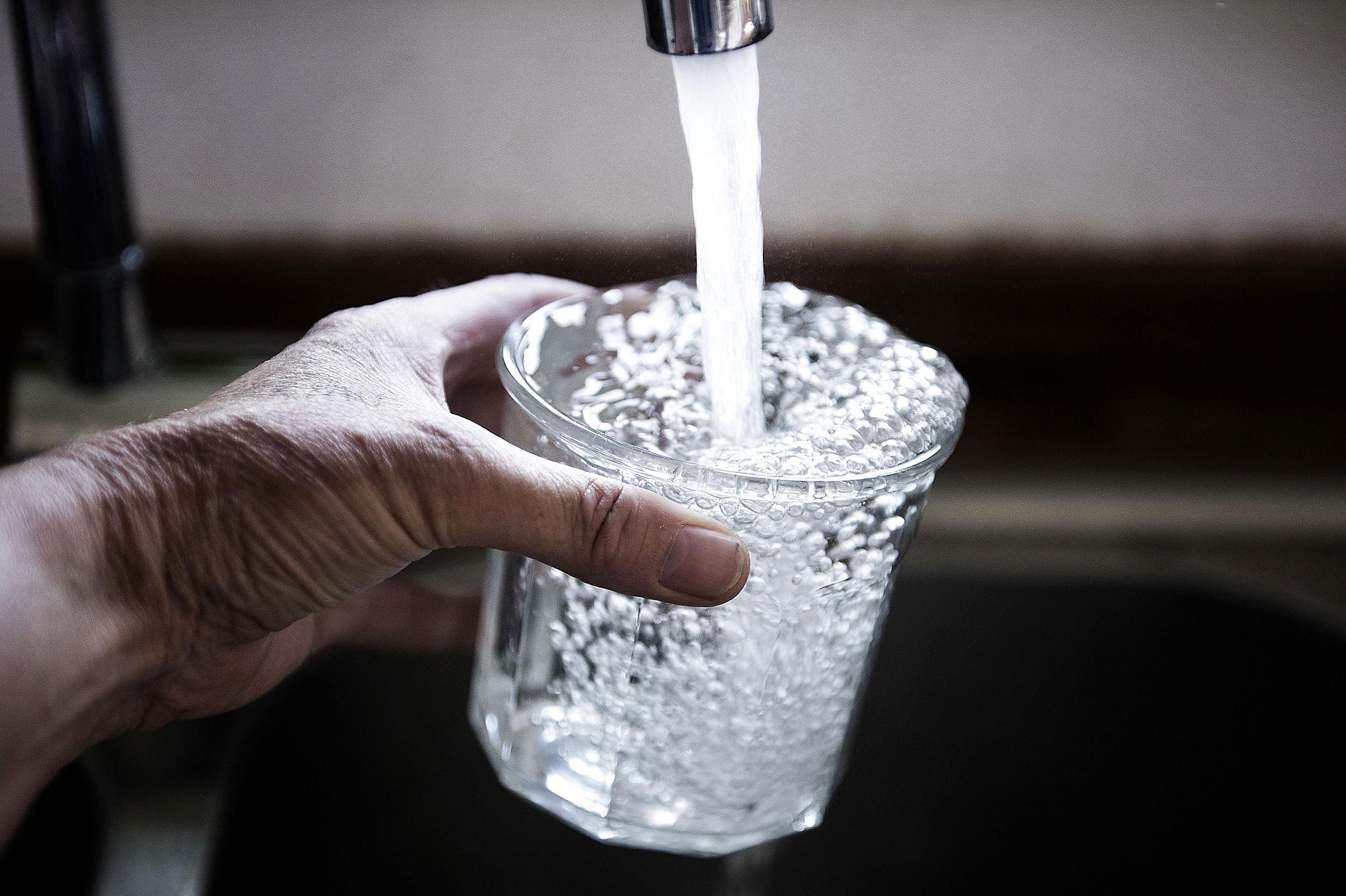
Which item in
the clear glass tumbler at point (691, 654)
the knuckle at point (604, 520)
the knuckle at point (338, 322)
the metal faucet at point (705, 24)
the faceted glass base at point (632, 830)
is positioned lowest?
the faceted glass base at point (632, 830)

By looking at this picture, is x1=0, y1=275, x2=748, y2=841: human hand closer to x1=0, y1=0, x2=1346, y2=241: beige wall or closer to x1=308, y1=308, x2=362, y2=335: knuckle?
x1=308, y1=308, x2=362, y2=335: knuckle

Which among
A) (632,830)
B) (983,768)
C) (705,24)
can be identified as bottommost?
(983,768)

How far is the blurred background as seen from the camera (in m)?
0.70

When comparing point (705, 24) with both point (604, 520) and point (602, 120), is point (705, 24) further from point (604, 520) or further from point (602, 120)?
point (602, 120)

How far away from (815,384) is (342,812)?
41cm

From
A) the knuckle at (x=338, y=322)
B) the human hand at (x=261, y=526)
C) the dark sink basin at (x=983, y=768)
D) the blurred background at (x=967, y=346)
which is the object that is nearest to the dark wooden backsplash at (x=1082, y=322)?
the blurred background at (x=967, y=346)

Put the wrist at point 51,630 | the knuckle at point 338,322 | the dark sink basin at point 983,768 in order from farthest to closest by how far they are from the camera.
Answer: the dark sink basin at point 983,768 → the knuckle at point 338,322 → the wrist at point 51,630

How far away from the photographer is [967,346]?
30.5 inches

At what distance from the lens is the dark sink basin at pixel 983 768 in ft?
2.27

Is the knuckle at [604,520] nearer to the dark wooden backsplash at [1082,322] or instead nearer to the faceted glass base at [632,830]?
the faceted glass base at [632,830]

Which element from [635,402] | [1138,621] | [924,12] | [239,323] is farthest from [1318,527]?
[239,323]

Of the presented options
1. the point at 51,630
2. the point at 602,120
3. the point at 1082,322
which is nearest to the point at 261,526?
the point at 51,630

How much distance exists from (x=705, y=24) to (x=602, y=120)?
41cm

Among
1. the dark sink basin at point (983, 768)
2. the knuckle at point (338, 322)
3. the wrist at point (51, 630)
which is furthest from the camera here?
the dark sink basin at point (983, 768)
